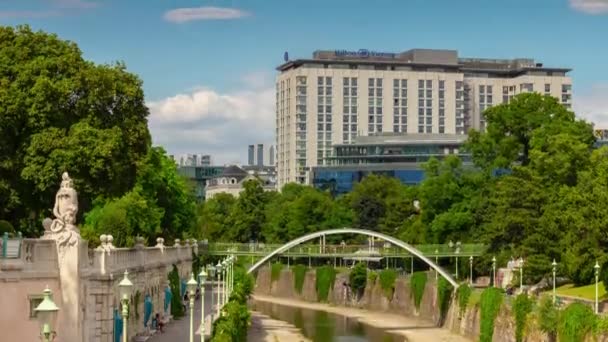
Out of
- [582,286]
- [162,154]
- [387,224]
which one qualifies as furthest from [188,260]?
[387,224]

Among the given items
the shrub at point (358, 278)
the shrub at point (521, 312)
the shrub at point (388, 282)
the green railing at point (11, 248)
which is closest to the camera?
the green railing at point (11, 248)

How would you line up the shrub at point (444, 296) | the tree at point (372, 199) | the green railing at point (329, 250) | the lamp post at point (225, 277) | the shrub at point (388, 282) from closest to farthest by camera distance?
1. the lamp post at point (225, 277)
2. the shrub at point (444, 296)
3. the green railing at point (329, 250)
4. the shrub at point (388, 282)
5. the tree at point (372, 199)

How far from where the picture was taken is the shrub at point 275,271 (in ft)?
439

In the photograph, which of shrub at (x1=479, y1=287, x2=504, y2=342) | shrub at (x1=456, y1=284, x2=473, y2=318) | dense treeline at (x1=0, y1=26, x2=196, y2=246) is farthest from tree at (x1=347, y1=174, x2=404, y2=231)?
dense treeline at (x1=0, y1=26, x2=196, y2=246)

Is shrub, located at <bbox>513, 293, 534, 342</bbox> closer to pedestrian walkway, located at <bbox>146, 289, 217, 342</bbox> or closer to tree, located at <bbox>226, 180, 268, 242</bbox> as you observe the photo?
pedestrian walkway, located at <bbox>146, 289, 217, 342</bbox>

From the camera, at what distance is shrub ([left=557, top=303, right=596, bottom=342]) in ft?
186

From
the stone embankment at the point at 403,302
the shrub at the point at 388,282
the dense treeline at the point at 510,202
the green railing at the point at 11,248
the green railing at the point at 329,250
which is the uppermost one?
the dense treeline at the point at 510,202

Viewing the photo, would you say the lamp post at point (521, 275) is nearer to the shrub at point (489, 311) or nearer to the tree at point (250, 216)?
the shrub at point (489, 311)

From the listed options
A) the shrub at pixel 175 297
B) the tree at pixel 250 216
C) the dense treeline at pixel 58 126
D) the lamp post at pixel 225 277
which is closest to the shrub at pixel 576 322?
the dense treeline at pixel 58 126

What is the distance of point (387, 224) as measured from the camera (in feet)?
465

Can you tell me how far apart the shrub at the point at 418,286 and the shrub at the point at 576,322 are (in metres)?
46.0

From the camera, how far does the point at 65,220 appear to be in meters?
38.1

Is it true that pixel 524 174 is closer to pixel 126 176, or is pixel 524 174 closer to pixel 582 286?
pixel 582 286

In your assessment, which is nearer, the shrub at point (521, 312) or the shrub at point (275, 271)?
the shrub at point (521, 312)
